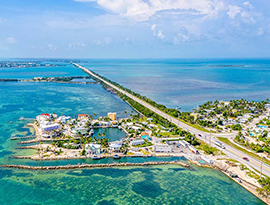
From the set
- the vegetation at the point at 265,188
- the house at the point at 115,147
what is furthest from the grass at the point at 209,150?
the house at the point at 115,147

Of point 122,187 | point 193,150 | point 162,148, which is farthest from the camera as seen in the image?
point 162,148

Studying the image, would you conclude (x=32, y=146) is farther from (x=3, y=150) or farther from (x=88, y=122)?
(x=88, y=122)

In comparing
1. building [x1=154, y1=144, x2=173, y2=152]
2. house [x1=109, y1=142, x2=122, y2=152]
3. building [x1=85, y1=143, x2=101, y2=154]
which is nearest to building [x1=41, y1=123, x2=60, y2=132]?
building [x1=85, y1=143, x2=101, y2=154]

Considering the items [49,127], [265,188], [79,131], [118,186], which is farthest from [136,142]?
[265,188]

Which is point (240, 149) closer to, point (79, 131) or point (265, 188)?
point (265, 188)

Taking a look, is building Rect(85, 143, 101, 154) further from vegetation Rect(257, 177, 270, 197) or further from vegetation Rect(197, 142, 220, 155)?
vegetation Rect(257, 177, 270, 197)

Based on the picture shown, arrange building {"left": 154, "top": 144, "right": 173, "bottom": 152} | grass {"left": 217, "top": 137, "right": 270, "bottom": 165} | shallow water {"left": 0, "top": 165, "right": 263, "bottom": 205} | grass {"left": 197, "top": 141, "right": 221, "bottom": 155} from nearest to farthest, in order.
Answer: shallow water {"left": 0, "top": 165, "right": 263, "bottom": 205}, grass {"left": 217, "top": 137, "right": 270, "bottom": 165}, grass {"left": 197, "top": 141, "right": 221, "bottom": 155}, building {"left": 154, "top": 144, "right": 173, "bottom": 152}

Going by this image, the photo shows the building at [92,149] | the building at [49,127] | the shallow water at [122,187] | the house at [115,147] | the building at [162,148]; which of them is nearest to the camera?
the shallow water at [122,187]

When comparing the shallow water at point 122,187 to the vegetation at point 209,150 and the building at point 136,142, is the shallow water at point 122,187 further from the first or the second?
the building at point 136,142

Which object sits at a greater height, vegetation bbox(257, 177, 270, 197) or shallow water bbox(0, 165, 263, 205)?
vegetation bbox(257, 177, 270, 197)

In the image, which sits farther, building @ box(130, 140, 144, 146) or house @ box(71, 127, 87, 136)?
house @ box(71, 127, 87, 136)

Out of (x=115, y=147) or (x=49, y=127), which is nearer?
(x=115, y=147)

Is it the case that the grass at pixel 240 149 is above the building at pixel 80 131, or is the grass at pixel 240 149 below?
below
